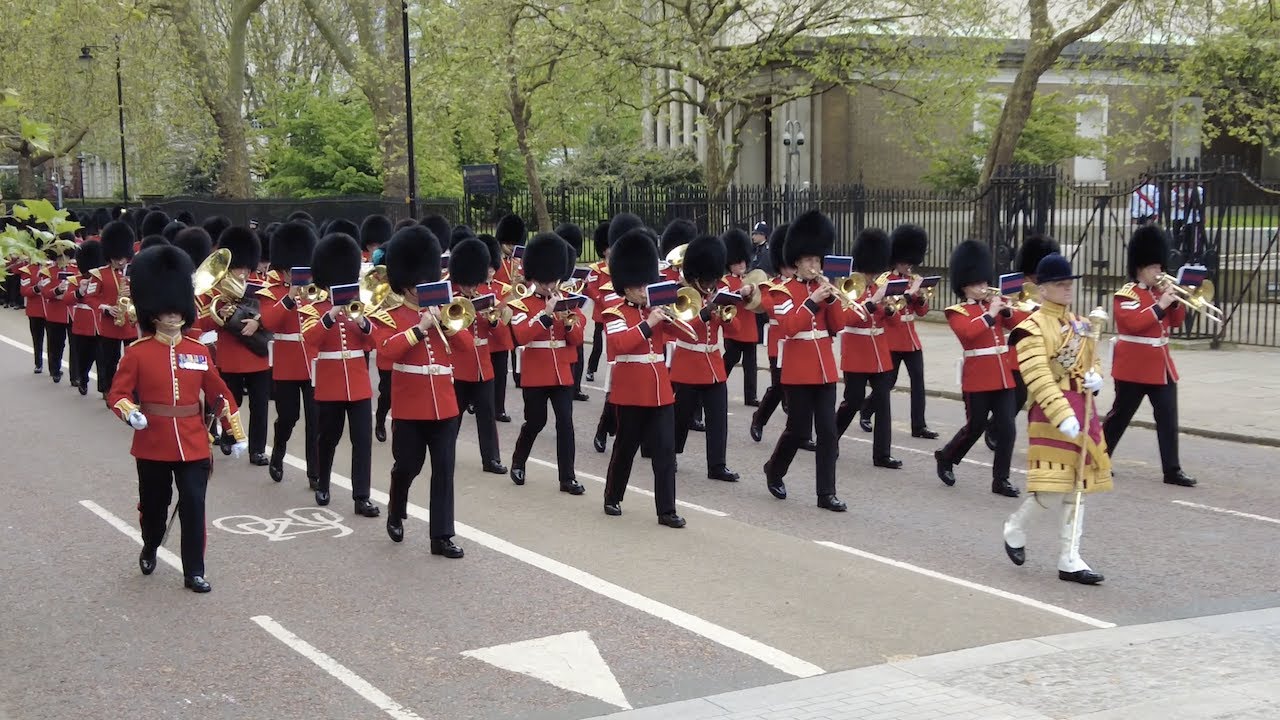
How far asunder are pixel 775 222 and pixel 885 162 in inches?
662

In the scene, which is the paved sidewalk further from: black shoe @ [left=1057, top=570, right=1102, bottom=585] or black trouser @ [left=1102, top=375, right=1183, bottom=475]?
black trouser @ [left=1102, top=375, right=1183, bottom=475]

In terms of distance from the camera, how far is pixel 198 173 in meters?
57.7

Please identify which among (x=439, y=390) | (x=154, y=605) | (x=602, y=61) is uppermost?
(x=602, y=61)

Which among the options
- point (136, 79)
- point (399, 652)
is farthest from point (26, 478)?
point (136, 79)

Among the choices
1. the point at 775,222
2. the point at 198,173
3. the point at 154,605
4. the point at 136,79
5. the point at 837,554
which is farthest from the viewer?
the point at 198,173

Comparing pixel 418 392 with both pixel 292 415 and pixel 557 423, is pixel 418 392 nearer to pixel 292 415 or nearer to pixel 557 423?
pixel 557 423

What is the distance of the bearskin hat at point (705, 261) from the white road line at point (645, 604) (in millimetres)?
2399

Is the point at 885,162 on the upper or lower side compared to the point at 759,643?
upper

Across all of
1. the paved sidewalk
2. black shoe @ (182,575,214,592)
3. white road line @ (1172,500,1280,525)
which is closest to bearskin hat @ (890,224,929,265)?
white road line @ (1172,500,1280,525)

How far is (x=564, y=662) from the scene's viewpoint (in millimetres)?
6609

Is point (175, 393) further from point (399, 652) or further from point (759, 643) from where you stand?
point (759, 643)

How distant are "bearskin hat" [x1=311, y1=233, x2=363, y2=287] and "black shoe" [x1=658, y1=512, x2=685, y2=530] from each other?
2.83 meters

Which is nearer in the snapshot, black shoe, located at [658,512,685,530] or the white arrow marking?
the white arrow marking

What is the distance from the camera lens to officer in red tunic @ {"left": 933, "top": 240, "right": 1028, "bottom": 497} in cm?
1025
